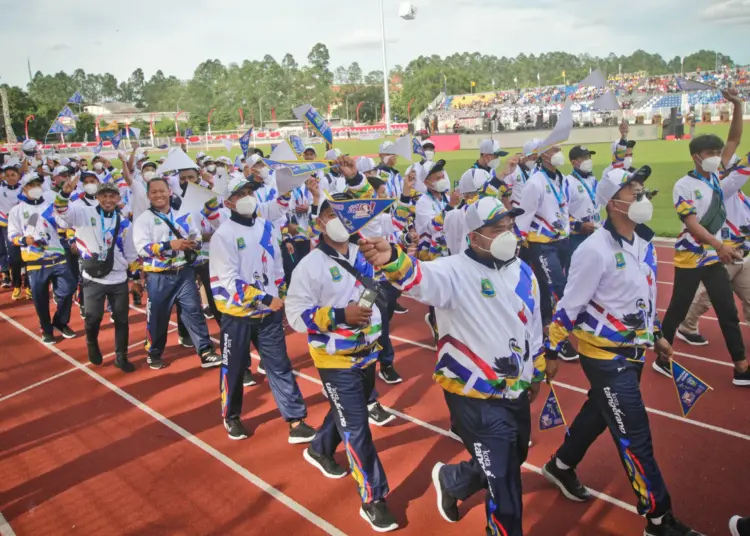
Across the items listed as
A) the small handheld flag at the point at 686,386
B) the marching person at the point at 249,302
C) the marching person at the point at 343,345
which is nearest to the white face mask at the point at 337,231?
the marching person at the point at 343,345

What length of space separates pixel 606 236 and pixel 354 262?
5.90 ft

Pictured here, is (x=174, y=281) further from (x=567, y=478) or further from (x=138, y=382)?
(x=567, y=478)

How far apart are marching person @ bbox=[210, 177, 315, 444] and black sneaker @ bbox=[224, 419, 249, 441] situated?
0.05ft

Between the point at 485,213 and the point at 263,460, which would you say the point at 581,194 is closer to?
the point at 485,213

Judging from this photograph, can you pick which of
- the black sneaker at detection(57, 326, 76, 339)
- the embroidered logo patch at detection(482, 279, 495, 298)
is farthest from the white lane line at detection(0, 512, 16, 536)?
the black sneaker at detection(57, 326, 76, 339)

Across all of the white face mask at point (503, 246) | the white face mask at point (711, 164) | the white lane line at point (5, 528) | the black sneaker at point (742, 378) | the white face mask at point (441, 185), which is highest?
the white face mask at point (711, 164)

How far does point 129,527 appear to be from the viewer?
180 inches

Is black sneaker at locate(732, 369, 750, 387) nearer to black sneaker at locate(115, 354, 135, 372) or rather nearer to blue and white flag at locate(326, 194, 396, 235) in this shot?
blue and white flag at locate(326, 194, 396, 235)

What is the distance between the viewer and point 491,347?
3461mm

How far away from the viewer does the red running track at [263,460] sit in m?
4.45

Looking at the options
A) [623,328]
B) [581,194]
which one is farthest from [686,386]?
[581,194]

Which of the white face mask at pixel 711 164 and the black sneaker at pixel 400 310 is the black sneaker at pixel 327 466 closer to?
the white face mask at pixel 711 164

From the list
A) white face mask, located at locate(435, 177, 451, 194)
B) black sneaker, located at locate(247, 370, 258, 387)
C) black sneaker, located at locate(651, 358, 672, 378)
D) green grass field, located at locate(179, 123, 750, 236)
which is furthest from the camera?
green grass field, located at locate(179, 123, 750, 236)

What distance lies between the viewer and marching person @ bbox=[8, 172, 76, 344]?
890 centimetres
